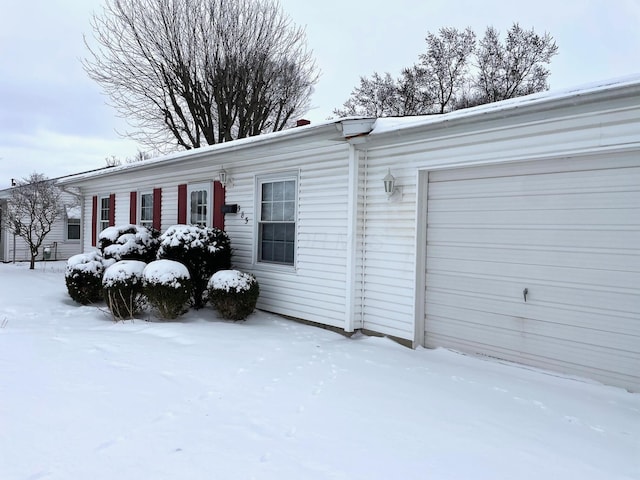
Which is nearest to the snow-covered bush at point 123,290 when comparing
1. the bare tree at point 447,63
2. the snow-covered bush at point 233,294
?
the snow-covered bush at point 233,294

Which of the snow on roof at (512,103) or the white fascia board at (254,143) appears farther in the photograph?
the white fascia board at (254,143)

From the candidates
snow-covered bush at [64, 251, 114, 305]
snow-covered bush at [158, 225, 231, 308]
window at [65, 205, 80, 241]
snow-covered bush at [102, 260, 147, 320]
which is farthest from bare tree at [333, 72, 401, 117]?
snow-covered bush at [102, 260, 147, 320]

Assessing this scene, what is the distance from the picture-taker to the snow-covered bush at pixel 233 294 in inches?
267

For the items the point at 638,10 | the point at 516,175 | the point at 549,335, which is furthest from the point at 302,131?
the point at 638,10

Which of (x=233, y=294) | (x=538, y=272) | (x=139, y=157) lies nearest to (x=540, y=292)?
(x=538, y=272)

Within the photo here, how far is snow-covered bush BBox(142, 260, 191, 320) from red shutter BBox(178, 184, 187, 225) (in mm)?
2866

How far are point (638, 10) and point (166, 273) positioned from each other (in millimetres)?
16569

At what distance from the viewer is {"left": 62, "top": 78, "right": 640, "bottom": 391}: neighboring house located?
4.19 meters

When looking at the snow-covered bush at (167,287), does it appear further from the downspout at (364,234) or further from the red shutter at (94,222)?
the red shutter at (94,222)

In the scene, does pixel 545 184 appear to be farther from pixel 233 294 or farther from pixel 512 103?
pixel 233 294

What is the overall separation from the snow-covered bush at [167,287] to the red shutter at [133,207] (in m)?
4.99

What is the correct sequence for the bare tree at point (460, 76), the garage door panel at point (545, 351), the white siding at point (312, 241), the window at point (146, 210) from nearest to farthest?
the garage door panel at point (545, 351), the white siding at point (312, 241), the window at point (146, 210), the bare tree at point (460, 76)

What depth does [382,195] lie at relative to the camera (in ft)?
19.8

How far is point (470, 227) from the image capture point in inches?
207
